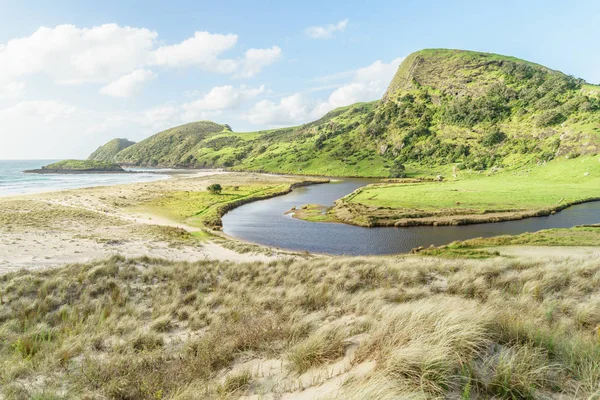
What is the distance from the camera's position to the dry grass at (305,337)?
462 centimetres

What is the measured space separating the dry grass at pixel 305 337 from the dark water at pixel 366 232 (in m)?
20.3

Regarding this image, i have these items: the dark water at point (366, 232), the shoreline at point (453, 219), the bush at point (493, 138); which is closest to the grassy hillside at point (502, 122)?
the bush at point (493, 138)

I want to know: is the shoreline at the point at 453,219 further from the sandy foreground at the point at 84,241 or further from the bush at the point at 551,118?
the bush at the point at 551,118

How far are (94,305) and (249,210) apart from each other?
1871 inches

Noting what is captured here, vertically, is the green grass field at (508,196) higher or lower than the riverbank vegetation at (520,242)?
higher

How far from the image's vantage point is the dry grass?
4.62 m

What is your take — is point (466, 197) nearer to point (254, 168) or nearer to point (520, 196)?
point (520, 196)

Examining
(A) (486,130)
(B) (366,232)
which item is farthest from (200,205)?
(A) (486,130)

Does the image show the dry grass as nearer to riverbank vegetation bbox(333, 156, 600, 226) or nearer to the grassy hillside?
riverbank vegetation bbox(333, 156, 600, 226)

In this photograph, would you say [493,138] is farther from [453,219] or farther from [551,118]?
[453,219]

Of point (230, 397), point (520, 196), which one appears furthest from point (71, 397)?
point (520, 196)

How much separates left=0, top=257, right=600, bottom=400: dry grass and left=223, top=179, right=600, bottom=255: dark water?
20.3m

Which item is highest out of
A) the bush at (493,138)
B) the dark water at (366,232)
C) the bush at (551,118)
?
the bush at (551,118)

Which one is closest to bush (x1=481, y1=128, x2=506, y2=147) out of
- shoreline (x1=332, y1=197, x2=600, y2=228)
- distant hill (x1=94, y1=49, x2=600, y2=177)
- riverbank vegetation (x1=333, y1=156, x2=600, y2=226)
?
distant hill (x1=94, y1=49, x2=600, y2=177)
